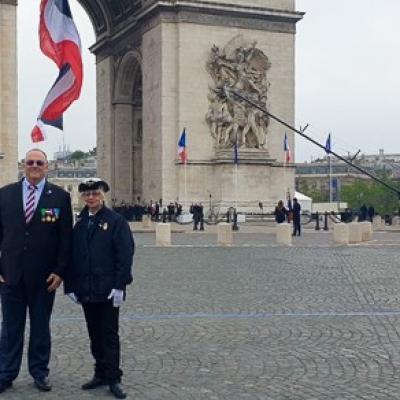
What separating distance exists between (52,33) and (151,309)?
1027cm

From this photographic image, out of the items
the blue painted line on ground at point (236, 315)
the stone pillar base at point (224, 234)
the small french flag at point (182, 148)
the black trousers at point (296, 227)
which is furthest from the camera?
the small french flag at point (182, 148)

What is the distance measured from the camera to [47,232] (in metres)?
6.41

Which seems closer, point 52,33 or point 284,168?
point 52,33

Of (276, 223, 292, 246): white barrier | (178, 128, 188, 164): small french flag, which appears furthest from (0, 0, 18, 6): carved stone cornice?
(276, 223, 292, 246): white barrier

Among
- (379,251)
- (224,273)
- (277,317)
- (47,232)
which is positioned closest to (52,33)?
(224,273)

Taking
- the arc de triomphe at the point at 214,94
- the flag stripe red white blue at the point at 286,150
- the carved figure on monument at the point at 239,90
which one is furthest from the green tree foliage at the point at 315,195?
the carved figure on monument at the point at 239,90

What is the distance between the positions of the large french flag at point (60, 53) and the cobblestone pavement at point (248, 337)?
205 inches

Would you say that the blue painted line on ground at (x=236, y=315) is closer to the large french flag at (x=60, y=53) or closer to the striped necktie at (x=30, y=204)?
the striped necktie at (x=30, y=204)

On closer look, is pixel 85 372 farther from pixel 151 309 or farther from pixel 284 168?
pixel 284 168

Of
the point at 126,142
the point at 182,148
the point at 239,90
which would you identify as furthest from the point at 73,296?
the point at 126,142

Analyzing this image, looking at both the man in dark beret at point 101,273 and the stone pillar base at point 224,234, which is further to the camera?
the stone pillar base at point 224,234

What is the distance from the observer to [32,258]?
6.36 m

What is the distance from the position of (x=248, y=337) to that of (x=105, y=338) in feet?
7.47

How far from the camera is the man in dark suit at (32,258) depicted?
6.36 metres
